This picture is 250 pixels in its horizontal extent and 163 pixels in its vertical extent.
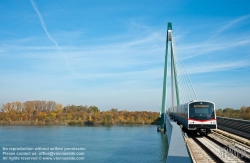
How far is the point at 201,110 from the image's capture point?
15.7m

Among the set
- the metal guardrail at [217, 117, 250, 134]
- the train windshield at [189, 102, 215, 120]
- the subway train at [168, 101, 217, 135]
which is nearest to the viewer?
the metal guardrail at [217, 117, 250, 134]

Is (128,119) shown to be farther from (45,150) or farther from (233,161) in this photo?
(233,161)

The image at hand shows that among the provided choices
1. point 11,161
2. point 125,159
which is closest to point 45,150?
point 11,161

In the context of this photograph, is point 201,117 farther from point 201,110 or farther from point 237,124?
point 237,124

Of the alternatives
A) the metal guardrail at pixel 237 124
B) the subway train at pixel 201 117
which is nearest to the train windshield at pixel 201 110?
the subway train at pixel 201 117

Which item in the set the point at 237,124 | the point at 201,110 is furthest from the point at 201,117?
the point at 237,124

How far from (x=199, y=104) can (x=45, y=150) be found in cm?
1908

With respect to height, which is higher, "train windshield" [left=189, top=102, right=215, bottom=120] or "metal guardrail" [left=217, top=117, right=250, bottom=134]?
"train windshield" [left=189, top=102, right=215, bottom=120]

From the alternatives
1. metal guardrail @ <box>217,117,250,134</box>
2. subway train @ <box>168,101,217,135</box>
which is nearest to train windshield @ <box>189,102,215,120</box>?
subway train @ <box>168,101,217,135</box>

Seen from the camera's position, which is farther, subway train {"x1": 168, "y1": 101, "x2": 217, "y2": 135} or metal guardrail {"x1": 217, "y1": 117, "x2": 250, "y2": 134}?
subway train {"x1": 168, "y1": 101, "x2": 217, "y2": 135}

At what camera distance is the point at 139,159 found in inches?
922

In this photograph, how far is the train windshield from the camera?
50.7ft

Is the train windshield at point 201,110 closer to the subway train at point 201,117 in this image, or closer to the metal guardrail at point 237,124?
the subway train at point 201,117

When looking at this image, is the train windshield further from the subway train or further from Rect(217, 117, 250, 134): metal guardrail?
Rect(217, 117, 250, 134): metal guardrail
